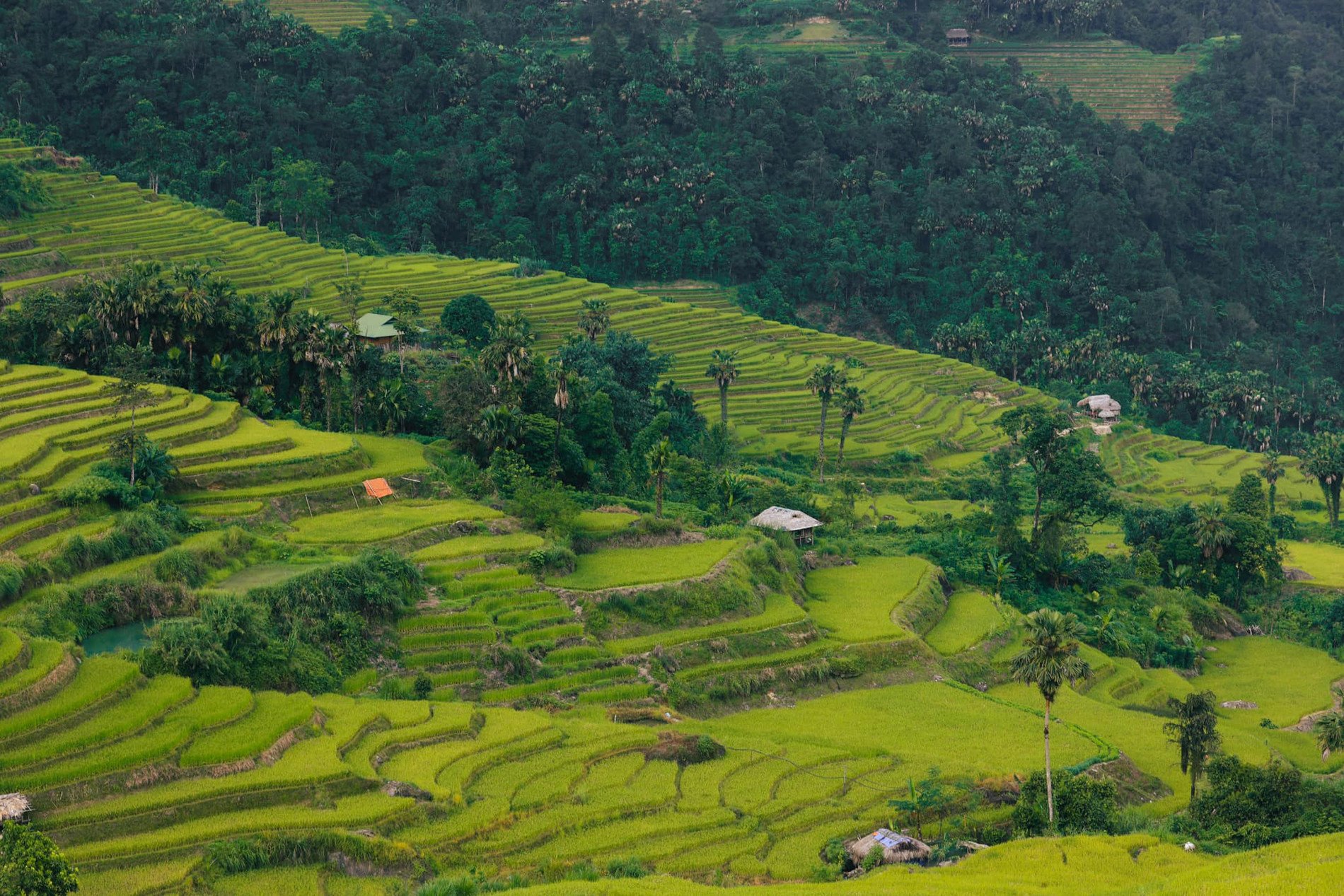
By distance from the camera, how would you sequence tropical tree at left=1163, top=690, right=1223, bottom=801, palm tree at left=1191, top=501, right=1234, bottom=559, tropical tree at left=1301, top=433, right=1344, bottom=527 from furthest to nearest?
tropical tree at left=1301, top=433, right=1344, bottom=527 < palm tree at left=1191, top=501, right=1234, bottom=559 < tropical tree at left=1163, top=690, right=1223, bottom=801

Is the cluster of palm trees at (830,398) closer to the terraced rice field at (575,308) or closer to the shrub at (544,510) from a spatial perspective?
the terraced rice field at (575,308)

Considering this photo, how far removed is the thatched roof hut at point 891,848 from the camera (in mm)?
33469

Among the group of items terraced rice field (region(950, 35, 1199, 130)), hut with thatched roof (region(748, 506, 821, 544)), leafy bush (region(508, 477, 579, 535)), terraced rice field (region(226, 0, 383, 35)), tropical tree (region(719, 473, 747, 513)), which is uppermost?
terraced rice field (region(226, 0, 383, 35))

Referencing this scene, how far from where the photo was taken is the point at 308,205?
95.9 meters

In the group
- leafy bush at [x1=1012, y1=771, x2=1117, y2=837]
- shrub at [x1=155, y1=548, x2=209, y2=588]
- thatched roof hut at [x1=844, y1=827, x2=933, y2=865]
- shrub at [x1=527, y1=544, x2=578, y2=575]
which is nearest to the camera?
thatched roof hut at [x1=844, y1=827, x2=933, y2=865]

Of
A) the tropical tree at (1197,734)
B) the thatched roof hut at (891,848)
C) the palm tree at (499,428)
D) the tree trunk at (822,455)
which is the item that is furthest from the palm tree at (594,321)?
the thatched roof hut at (891,848)

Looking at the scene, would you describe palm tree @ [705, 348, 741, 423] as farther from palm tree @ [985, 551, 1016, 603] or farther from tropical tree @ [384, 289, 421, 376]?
palm tree @ [985, 551, 1016, 603]

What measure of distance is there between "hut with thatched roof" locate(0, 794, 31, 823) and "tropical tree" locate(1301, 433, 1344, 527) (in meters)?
73.0

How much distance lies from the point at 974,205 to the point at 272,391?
80.6 meters

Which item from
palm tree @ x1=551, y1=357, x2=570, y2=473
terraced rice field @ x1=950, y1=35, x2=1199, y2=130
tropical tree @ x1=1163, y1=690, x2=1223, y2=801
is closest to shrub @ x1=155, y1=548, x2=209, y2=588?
palm tree @ x1=551, y1=357, x2=570, y2=473

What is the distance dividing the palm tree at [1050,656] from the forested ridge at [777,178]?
70.1 m

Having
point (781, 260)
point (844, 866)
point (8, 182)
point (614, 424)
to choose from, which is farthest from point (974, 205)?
point (844, 866)

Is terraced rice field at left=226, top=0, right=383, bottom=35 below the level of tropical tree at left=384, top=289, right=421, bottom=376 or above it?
above

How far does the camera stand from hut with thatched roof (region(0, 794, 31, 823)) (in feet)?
91.9
